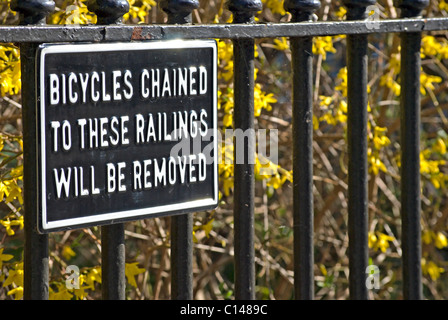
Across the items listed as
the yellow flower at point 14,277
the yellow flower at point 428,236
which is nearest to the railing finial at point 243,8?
the yellow flower at point 14,277

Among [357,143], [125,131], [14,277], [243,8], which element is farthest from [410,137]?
[14,277]

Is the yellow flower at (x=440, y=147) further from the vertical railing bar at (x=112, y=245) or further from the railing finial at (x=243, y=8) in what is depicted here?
the vertical railing bar at (x=112, y=245)

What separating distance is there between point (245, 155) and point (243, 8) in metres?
0.38

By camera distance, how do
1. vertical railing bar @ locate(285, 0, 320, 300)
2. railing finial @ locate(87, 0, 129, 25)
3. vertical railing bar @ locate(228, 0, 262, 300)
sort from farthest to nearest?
vertical railing bar @ locate(285, 0, 320, 300) < vertical railing bar @ locate(228, 0, 262, 300) < railing finial @ locate(87, 0, 129, 25)

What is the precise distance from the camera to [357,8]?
2195 mm

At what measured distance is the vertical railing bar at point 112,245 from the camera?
1769 millimetres

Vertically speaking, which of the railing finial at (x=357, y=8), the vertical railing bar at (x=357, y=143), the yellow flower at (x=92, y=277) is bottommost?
the yellow flower at (x=92, y=277)

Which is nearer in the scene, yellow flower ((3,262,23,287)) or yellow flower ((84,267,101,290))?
yellow flower ((3,262,23,287))

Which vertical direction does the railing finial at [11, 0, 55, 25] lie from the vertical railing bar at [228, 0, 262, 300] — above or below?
above

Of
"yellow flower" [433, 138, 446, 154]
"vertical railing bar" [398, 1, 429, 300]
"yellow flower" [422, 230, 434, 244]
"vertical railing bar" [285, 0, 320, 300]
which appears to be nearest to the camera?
"vertical railing bar" [285, 0, 320, 300]

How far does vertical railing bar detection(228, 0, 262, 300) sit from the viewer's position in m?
2.00

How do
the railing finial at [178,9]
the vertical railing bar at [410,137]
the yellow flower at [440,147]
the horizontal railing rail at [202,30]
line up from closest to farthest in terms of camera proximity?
the horizontal railing rail at [202,30]
the railing finial at [178,9]
the vertical railing bar at [410,137]
the yellow flower at [440,147]

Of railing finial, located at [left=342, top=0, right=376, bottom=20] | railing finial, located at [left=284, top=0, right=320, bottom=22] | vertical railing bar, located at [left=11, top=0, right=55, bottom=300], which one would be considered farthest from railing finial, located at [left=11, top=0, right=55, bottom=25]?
railing finial, located at [left=342, top=0, right=376, bottom=20]

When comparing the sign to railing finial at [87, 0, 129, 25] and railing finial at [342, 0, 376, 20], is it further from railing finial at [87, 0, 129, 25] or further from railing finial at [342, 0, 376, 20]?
railing finial at [342, 0, 376, 20]
